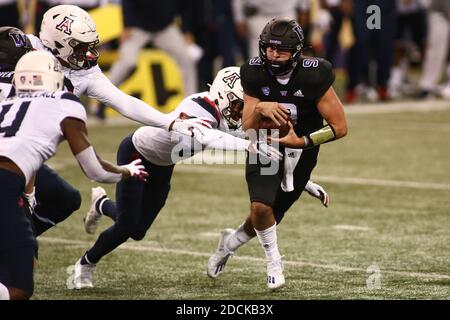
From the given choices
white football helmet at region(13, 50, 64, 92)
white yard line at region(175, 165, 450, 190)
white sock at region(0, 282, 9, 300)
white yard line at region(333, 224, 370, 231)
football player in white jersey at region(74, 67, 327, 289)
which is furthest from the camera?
white yard line at region(175, 165, 450, 190)

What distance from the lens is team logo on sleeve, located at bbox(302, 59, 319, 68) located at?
6219mm

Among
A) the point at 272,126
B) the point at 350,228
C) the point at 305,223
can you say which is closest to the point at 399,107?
the point at 305,223

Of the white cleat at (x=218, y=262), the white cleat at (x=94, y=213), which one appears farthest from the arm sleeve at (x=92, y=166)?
the white cleat at (x=94, y=213)

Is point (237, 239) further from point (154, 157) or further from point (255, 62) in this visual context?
point (255, 62)

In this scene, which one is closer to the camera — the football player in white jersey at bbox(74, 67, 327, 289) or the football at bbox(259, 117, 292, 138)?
the football at bbox(259, 117, 292, 138)

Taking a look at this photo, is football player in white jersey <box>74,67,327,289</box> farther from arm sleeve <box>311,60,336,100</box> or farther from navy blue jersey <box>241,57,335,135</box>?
arm sleeve <box>311,60,336,100</box>

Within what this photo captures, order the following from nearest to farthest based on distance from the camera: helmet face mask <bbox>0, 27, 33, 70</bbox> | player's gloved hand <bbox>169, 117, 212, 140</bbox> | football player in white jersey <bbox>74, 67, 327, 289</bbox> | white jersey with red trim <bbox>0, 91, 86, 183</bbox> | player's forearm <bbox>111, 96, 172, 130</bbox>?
white jersey with red trim <bbox>0, 91, 86, 183</bbox> < helmet face mask <bbox>0, 27, 33, 70</bbox> < player's gloved hand <bbox>169, 117, 212, 140</bbox> < player's forearm <bbox>111, 96, 172, 130</bbox> < football player in white jersey <bbox>74, 67, 327, 289</bbox>

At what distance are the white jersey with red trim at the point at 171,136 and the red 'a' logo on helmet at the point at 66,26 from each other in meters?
0.71

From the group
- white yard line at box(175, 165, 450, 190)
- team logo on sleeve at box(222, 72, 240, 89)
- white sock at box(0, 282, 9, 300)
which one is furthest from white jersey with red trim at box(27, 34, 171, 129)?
white yard line at box(175, 165, 450, 190)

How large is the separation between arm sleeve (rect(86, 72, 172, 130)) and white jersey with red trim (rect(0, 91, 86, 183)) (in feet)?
3.62

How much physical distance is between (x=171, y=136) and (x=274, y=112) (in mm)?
635

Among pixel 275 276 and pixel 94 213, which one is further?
pixel 94 213

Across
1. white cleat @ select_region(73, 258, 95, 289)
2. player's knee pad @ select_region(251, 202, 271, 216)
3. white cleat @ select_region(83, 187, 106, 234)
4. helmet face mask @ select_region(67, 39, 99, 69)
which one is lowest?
white cleat @ select_region(73, 258, 95, 289)

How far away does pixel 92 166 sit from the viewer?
5.37m
